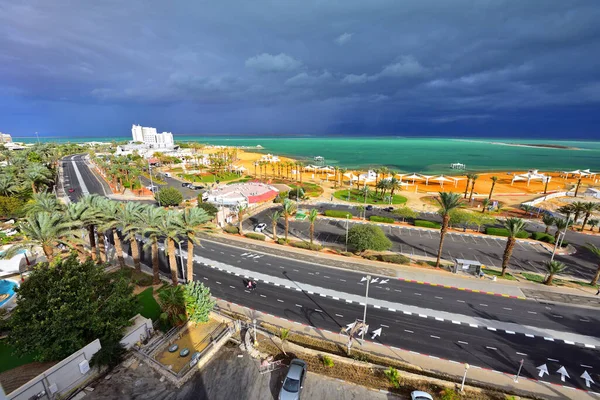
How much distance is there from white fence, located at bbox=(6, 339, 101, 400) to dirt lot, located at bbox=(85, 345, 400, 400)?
4.59ft

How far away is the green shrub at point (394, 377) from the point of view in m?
18.9

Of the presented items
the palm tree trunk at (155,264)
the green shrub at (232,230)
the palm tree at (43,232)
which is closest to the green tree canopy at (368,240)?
the green shrub at (232,230)

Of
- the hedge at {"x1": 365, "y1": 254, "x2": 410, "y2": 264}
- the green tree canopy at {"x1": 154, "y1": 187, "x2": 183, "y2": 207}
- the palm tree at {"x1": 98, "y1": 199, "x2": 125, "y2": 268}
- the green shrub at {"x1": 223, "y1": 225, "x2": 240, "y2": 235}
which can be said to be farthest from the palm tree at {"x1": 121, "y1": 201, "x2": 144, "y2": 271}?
the green tree canopy at {"x1": 154, "y1": 187, "x2": 183, "y2": 207}

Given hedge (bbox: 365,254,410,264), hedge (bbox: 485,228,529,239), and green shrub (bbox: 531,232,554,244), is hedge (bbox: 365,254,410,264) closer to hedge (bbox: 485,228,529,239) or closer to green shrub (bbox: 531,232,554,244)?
hedge (bbox: 485,228,529,239)

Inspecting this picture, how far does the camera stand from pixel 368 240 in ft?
138

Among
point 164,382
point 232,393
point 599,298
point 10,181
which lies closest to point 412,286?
point 599,298

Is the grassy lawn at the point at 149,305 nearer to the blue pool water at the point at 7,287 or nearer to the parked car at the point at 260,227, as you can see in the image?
the blue pool water at the point at 7,287

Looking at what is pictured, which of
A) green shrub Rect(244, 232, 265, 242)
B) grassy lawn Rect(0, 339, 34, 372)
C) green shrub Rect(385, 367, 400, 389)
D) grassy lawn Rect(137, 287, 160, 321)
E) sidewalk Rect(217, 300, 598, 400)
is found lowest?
green shrub Rect(244, 232, 265, 242)

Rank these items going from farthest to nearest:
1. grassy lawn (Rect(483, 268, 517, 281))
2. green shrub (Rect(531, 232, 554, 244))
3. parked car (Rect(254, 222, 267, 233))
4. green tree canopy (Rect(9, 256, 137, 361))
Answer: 1. parked car (Rect(254, 222, 267, 233))
2. green shrub (Rect(531, 232, 554, 244))
3. grassy lawn (Rect(483, 268, 517, 281))
4. green tree canopy (Rect(9, 256, 137, 361))

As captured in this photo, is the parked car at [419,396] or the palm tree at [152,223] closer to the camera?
the parked car at [419,396]

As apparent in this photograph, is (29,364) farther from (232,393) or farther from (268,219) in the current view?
(268,219)

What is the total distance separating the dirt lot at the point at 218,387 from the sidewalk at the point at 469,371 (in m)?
4.91

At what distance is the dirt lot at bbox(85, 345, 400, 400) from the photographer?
59.2ft

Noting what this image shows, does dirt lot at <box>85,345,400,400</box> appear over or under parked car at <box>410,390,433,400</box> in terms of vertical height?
under
